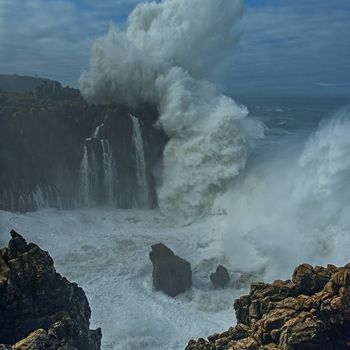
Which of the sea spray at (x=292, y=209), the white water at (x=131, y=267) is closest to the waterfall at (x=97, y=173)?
the white water at (x=131, y=267)

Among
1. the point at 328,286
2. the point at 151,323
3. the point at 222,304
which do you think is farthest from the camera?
the point at 222,304

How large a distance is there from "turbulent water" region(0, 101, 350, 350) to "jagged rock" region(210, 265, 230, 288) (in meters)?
0.44

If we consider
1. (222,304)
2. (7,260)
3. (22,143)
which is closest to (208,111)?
(22,143)

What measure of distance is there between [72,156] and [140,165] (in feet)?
16.7

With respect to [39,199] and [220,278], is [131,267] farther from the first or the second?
[39,199]

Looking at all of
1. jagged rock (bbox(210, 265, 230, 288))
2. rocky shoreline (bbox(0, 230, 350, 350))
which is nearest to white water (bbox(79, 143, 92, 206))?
jagged rock (bbox(210, 265, 230, 288))

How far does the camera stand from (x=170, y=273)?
81.5 ft

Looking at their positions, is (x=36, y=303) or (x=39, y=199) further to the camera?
(x=39, y=199)

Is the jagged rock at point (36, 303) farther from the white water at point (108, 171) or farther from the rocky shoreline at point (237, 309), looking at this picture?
the white water at point (108, 171)

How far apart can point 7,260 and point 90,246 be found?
13895 millimetres

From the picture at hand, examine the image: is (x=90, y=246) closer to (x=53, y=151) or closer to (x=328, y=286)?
(x=53, y=151)

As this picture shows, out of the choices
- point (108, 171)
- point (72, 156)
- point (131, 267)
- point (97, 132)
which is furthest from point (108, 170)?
point (131, 267)

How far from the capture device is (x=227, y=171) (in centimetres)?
3716

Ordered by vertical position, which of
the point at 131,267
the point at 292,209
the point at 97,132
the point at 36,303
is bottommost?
the point at 131,267
